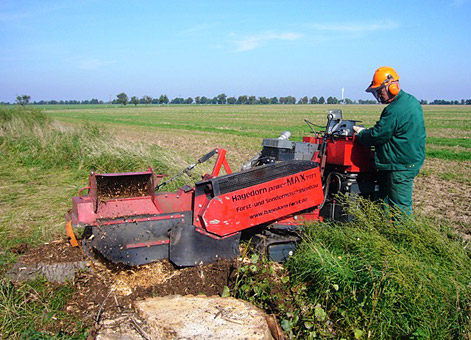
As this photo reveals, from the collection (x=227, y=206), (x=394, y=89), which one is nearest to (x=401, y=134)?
(x=394, y=89)

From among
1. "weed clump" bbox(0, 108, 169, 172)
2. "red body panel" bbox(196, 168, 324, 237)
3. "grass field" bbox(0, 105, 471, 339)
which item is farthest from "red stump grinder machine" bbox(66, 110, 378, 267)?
"weed clump" bbox(0, 108, 169, 172)

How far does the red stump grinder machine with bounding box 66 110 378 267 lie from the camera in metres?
4.16

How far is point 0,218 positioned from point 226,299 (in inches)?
185

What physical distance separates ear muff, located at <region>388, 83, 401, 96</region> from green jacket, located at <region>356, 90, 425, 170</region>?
5 centimetres

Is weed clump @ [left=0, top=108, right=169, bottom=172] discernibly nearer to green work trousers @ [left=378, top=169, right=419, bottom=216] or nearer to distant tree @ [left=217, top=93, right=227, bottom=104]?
green work trousers @ [left=378, top=169, right=419, bottom=216]

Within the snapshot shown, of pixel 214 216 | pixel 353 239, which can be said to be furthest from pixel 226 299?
pixel 353 239

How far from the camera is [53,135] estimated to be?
483 inches

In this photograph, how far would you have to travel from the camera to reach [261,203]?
432 centimetres

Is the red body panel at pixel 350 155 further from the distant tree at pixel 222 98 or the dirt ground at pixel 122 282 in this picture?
the distant tree at pixel 222 98

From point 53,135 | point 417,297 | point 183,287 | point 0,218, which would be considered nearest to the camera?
point 417,297

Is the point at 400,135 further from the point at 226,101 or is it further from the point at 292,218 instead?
the point at 226,101

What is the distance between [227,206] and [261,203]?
1.35ft

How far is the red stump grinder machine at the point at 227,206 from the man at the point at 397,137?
0.35 metres

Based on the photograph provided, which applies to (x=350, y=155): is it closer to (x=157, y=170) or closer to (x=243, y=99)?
(x=157, y=170)
